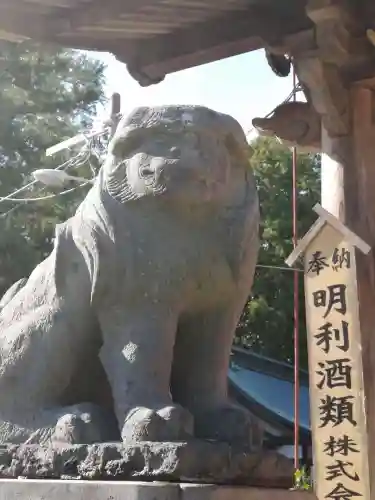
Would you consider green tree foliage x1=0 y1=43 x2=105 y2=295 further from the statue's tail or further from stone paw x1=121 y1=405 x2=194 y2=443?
stone paw x1=121 y1=405 x2=194 y2=443

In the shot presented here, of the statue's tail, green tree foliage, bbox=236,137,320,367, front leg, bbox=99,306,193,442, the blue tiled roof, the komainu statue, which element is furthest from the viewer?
green tree foliage, bbox=236,137,320,367

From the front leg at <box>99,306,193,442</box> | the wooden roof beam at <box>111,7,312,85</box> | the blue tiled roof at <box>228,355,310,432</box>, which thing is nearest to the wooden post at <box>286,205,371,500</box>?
the wooden roof beam at <box>111,7,312,85</box>

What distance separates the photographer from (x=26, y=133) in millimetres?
11211

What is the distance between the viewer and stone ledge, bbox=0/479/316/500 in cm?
182

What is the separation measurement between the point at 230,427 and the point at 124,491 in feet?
1.14

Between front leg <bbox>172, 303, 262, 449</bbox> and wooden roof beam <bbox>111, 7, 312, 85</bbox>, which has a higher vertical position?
wooden roof beam <bbox>111, 7, 312, 85</bbox>

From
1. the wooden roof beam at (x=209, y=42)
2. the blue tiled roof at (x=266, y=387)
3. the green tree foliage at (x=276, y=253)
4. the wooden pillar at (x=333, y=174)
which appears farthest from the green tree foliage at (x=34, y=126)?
the wooden pillar at (x=333, y=174)

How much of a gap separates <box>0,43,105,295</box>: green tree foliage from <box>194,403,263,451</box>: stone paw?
7995 mm

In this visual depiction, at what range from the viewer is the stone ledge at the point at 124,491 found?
5.96ft

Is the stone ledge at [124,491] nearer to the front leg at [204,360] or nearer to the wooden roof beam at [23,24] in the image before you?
the front leg at [204,360]

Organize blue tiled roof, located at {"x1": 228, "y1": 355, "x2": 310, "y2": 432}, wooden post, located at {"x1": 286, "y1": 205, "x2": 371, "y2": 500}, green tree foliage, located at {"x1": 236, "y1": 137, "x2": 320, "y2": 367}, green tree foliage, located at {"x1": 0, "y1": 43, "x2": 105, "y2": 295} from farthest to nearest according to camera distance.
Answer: green tree foliage, located at {"x1": 236, "y1": 137, "x2": 320, "y2": 367} < blue tiled roof, located at {"x1": 228, "y1": 355, "x2": 310, "y2": 432} < green tree foliage, located at {"x1": 0, "y1": 43, "x2": 105, "y2": 295} < wooden post, located at {"x1": 286, "y1": 205, "x2": 371, "y2": 500}

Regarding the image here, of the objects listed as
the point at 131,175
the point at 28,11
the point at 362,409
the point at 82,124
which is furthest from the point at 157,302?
the point at 82,124

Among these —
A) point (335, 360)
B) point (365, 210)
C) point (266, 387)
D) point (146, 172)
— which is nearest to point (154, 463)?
point (146, 172)

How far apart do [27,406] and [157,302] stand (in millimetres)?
425
